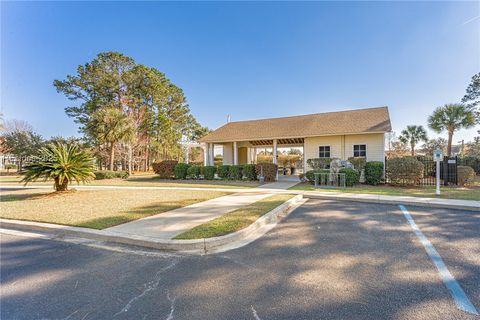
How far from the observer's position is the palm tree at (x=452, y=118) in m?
18.8

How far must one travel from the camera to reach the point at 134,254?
11.8ft

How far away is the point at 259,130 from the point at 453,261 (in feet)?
50.1

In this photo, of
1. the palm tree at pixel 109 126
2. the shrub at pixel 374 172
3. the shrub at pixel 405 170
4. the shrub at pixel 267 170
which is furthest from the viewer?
the palm tree at pixel 109 126

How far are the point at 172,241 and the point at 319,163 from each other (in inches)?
483

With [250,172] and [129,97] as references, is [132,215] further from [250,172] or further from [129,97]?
[129,97]

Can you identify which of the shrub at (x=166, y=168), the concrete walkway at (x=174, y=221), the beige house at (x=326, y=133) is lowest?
the concrete walkway at (x=174, y=221)

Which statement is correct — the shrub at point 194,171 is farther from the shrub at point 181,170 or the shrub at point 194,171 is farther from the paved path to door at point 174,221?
the paved path to door at point 174,221

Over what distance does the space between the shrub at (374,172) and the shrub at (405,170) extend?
416 mm

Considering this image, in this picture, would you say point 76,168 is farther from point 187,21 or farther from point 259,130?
point 259,130

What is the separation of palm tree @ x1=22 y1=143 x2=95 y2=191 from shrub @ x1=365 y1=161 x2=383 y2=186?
1428 cm

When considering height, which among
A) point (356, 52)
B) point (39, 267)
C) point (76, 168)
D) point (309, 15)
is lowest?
point (39, 267)

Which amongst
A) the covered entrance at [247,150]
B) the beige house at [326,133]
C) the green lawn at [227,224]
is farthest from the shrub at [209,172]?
the green lawn at [227,224]

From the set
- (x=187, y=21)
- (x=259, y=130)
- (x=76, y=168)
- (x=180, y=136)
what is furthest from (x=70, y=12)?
(x=180, y=136)

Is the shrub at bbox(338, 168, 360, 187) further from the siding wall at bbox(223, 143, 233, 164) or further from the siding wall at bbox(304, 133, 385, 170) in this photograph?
the siding wall at bbox(223, 143, 233, 164)
